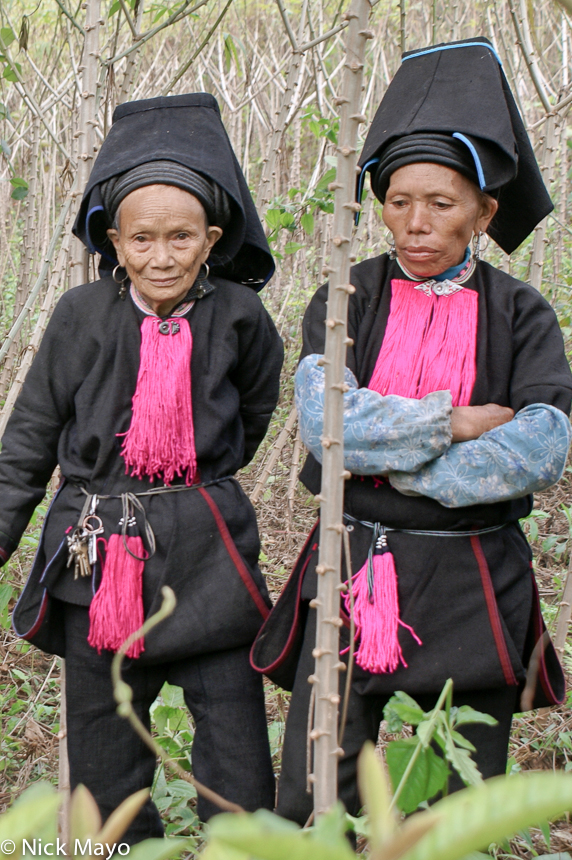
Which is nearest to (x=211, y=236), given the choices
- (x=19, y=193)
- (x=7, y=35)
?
(x=7, y=35)

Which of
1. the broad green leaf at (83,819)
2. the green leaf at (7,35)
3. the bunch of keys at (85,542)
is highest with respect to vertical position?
the green leaf at (7,35)

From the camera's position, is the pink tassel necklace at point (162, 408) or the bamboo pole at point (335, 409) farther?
the pink tassel necklace at point (162, 408)

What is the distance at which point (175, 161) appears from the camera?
183cm

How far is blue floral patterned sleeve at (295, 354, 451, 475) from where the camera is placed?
1567 millimetres

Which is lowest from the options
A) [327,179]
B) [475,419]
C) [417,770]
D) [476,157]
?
[417,770]

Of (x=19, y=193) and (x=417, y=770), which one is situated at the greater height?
(x=19, y=193)

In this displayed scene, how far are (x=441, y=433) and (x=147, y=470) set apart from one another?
70cm

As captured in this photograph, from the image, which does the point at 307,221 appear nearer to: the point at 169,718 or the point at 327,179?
the point at 327,179

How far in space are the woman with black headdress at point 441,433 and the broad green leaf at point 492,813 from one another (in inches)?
47.8

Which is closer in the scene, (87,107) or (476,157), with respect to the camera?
(476,157)

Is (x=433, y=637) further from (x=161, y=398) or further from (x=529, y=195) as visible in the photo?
(x=529, y=195)

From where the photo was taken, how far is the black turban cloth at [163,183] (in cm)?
181

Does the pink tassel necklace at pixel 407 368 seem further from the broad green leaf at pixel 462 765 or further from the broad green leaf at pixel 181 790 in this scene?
the broad green leaf at pixel 181 790

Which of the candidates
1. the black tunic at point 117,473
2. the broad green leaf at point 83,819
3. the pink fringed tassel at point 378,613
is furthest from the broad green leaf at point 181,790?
the broad green leaf at point 83,819
